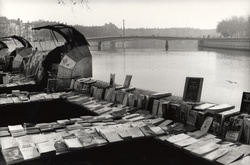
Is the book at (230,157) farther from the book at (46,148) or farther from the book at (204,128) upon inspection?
the book at (46,148)

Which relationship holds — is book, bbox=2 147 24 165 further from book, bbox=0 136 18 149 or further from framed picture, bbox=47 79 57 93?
framed picture, bbox=47 79 57 93

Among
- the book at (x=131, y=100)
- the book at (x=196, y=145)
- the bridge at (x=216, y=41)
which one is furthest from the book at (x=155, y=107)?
the bridge at (x=216, y=41)

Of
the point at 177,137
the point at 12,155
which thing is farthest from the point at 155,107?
the point at 12,155

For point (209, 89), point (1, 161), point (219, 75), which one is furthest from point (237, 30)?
point (1, 161)

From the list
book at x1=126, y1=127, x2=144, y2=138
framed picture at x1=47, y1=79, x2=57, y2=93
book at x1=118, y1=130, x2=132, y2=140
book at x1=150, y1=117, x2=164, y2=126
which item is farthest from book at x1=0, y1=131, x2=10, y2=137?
framed picture at x1=47, y1=79, x2=57, y2=93

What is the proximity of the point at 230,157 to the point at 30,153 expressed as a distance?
2406 mm

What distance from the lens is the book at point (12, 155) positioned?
3.40 meters

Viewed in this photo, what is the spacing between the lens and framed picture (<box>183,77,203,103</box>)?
524cm

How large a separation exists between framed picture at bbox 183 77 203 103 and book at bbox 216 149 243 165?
66.4 inches

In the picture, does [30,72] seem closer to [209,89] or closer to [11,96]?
[11,96]

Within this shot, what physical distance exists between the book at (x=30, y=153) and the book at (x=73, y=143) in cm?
41

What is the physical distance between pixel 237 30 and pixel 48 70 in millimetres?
77747

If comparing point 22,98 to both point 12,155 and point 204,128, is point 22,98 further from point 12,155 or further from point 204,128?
point 204,128

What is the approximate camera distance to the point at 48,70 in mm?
10086
